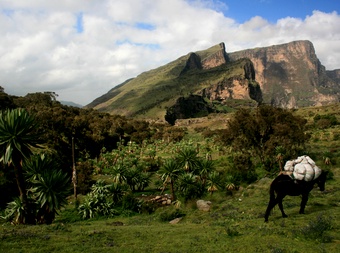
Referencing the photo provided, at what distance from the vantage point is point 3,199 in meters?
39.1

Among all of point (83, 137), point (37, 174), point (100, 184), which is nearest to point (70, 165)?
point (83, 137)

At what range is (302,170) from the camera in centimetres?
1278

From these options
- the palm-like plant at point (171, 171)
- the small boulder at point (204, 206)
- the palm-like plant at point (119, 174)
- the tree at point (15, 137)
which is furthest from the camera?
the palm-like plant at point (119, 174)

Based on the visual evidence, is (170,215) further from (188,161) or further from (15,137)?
(188,161)

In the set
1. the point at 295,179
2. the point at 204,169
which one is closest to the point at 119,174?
the point at 204,169

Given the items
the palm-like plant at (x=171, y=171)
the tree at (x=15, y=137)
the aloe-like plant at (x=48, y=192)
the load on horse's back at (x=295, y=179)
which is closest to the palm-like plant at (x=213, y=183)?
the palm-like plant at (x=171, y=171)

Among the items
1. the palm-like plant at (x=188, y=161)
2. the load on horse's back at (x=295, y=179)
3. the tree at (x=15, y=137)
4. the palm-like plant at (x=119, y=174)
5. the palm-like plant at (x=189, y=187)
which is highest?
the tree at (x=15, y=137)

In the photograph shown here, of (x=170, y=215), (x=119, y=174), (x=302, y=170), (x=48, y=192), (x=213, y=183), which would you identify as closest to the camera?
(x=302, y=170)

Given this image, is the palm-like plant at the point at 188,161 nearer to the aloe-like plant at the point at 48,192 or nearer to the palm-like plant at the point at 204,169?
the palm-like plant at the point at 204,169

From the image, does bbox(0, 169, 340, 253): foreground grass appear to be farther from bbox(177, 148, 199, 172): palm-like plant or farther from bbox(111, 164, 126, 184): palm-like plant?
bbox(111, 164, 126, 184): palm-like plant

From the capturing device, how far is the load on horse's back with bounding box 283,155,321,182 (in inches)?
505

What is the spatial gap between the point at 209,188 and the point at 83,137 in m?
45.7

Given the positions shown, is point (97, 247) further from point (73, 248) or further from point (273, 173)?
point (273, 173)

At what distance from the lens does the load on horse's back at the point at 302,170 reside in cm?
A: 1284
